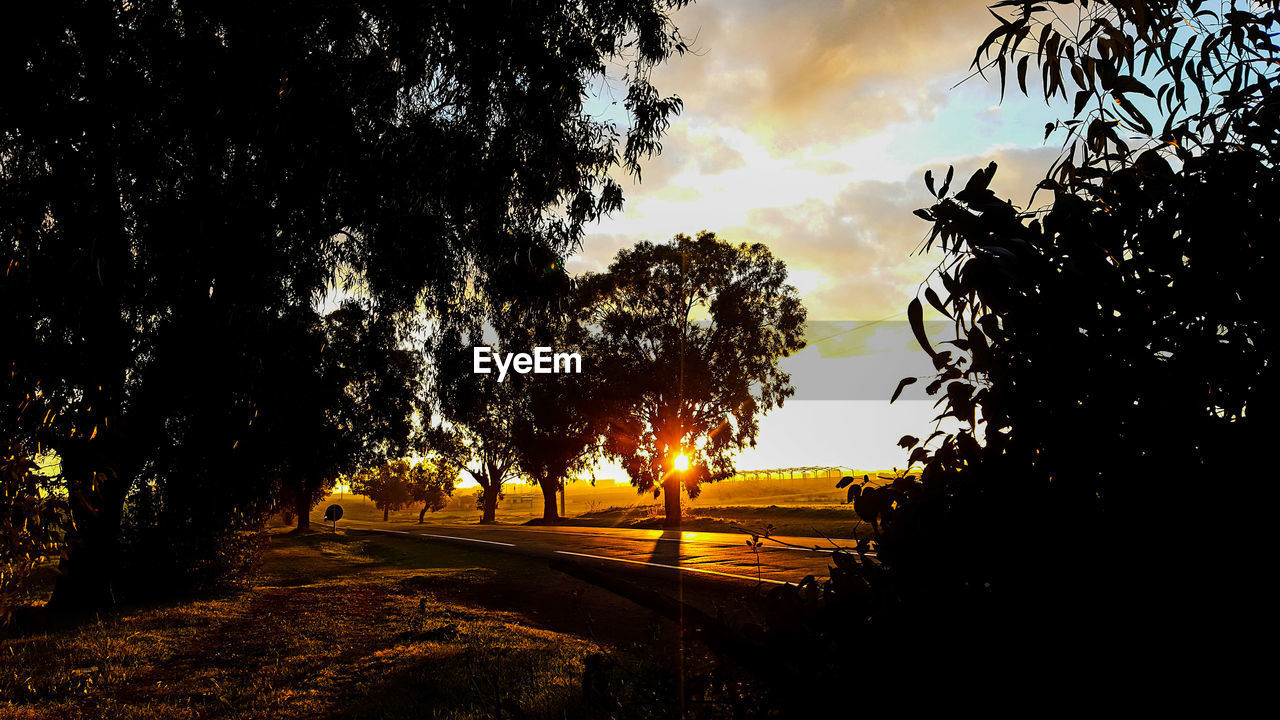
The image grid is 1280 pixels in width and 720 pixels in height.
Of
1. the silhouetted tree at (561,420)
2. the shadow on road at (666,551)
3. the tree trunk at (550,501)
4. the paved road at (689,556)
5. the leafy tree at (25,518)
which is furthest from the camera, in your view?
the tree trunk at (550,501)

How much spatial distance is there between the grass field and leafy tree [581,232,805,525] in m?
19.5

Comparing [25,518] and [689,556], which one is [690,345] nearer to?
[689,556]

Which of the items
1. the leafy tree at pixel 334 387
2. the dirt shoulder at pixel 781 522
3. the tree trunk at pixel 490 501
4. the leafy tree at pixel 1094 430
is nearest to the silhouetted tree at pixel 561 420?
the dirt shoulder at pixel 781 522

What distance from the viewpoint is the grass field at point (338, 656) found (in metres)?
5.65

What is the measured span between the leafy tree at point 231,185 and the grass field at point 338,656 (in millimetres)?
1832

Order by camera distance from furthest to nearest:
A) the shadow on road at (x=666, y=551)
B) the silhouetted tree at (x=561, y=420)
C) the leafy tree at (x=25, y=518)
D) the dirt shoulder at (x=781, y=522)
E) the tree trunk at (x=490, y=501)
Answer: the tree trunk at (x=490, y=501), the silhouetted tree at (x=561, y=420), the dirt shoulder at (x=781, y=522), the shadow on road at (x=666, y=551), the leafy tree at (x=25, y=518)

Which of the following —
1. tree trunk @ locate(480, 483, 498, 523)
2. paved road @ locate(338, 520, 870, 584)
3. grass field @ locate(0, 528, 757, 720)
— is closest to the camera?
grass field @ locate(0, 528, 757, 720)

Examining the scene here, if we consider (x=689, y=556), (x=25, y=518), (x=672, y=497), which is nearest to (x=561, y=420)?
(x=672, y=497)

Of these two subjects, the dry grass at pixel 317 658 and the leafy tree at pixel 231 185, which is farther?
the leafy tree at pixel 231 185

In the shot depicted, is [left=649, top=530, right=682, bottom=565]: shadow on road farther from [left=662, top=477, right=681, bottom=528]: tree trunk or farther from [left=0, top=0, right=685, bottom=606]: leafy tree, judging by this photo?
[left=662, top=477, right=681, bottom=528]: tree trunk

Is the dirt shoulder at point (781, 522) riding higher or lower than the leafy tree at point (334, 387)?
lower

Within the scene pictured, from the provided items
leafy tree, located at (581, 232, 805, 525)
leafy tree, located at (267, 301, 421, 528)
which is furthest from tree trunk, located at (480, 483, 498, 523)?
leafy tree, located at (267, 301, 421, 528)

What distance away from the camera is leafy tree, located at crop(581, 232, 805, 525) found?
32.2 meters

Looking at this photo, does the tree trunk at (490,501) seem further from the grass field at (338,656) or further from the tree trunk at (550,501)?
the grass field at (338,656)
